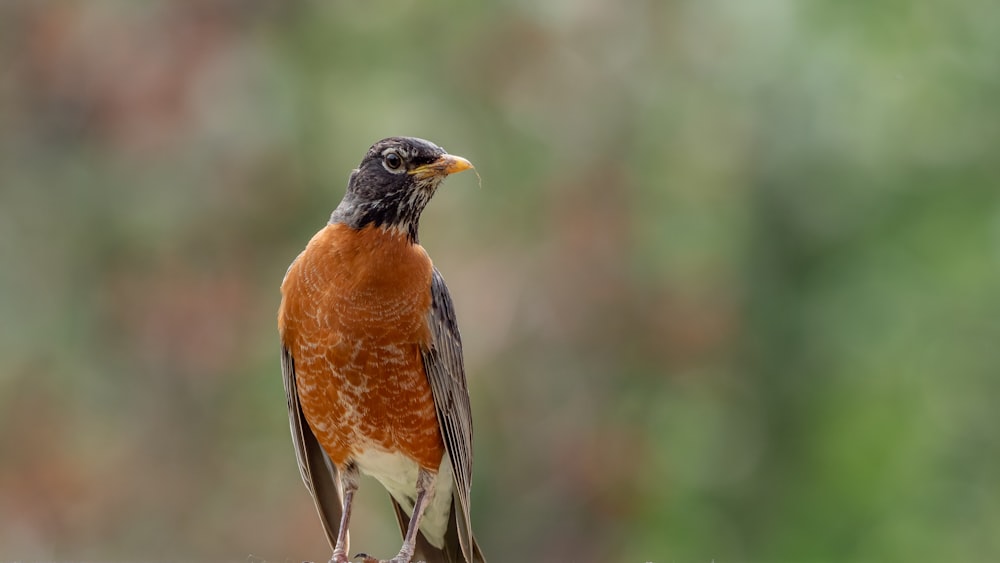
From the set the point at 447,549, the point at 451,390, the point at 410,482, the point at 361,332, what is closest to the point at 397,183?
the point at 361,332

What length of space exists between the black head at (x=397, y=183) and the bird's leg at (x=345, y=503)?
89cm

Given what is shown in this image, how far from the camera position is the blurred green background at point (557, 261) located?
29.0ft

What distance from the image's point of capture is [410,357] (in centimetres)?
424

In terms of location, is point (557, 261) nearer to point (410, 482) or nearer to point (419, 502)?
point (410, 482)

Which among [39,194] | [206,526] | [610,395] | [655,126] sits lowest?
[206,526]

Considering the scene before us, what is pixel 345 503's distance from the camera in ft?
14.5

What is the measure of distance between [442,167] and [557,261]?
521cm

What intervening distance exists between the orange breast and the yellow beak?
221 millimetres

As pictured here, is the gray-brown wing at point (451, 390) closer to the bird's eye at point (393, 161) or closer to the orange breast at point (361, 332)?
the orange breast at point (361, 332)

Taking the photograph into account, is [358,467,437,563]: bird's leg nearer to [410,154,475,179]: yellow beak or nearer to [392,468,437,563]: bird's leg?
[392,468,437,563]: bird's leg

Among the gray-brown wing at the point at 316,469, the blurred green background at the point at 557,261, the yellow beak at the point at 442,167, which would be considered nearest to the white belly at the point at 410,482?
the gray-brown wing at the point at 316,469

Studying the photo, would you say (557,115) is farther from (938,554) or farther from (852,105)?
(938,554)

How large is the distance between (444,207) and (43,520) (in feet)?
11.1

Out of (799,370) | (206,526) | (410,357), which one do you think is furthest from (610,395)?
(410,357)
